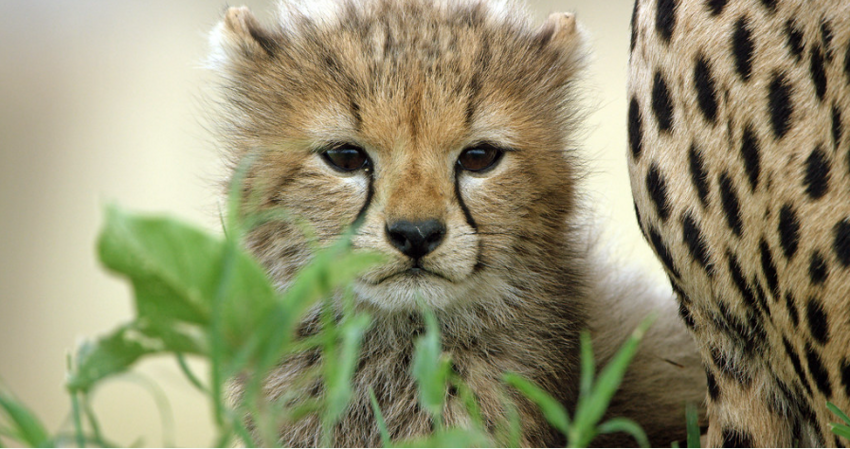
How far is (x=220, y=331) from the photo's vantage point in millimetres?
749

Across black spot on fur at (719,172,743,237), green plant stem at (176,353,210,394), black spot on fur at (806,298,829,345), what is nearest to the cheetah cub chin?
black spot on fur at (719,172,743,237)

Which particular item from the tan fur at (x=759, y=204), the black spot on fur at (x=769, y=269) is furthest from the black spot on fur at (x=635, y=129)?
the black spot on fur at (x=769, y=269)

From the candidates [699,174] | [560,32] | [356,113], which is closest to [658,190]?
[699,174]

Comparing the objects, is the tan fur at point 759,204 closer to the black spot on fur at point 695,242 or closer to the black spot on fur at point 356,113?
the black spot on fur at point 695,242

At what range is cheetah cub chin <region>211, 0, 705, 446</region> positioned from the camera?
139cm

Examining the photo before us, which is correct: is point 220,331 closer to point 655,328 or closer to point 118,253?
point 118,253

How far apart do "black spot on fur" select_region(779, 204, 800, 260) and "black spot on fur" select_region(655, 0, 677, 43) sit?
27 cm

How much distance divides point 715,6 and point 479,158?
43cm

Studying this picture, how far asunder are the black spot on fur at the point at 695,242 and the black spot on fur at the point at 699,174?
0.03m

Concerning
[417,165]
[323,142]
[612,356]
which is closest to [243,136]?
[323,142]

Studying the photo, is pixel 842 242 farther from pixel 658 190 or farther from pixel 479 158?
pixel 479 158

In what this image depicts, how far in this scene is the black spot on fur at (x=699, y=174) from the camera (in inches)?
46.7

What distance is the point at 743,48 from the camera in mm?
1146

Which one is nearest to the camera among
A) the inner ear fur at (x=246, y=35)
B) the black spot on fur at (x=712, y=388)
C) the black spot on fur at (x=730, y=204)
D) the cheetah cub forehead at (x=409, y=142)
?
the black spot on fur at (x=730, y=204)
